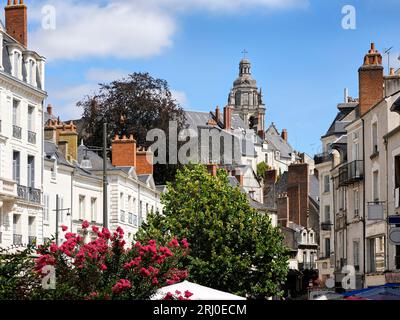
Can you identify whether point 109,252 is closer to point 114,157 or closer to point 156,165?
point 114,157

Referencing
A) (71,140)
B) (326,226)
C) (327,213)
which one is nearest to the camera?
(71,140)

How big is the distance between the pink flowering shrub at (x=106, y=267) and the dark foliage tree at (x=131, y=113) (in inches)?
2164

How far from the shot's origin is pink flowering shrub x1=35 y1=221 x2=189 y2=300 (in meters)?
20.8

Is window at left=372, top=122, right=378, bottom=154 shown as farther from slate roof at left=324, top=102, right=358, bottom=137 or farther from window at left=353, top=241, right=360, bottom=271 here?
slate roof at left=324, top=102, right=358, bottom=137

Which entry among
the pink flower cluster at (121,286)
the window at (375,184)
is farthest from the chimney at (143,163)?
the pink flower cluster at (121,286)

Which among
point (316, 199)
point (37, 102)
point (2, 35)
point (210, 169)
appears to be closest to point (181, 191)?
point (37, 102)

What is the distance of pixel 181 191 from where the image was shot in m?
53.8

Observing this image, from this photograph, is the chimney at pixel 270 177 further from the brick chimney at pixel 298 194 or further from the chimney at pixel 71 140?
the chimney at pixel 71 140

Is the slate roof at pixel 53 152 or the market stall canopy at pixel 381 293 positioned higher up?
the slate roof at pixel 53 152

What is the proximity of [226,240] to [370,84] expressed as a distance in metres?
10.2

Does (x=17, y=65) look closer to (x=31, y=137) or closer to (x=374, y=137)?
(x=31, y=137)

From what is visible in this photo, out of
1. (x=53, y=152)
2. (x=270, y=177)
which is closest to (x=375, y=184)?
(x=53, y=152)

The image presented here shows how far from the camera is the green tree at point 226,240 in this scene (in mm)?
49406

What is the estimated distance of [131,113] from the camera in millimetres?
78625
